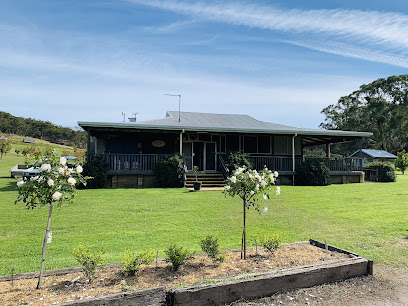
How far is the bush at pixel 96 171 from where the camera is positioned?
13.2 m

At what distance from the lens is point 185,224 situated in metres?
6.79

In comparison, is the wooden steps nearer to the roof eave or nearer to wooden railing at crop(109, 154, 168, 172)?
wooden railing at crop(109, 154, 168, 172)

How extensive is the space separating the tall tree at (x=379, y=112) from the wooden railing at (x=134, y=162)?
4061 centimetres

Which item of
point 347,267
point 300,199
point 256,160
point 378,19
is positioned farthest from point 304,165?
point 347,267

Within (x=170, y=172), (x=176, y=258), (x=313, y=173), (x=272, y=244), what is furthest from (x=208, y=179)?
(x=176, y=258)

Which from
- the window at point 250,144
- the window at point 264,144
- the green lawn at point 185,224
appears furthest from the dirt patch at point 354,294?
the window at point 264,144

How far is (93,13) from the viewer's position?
9.44 meters

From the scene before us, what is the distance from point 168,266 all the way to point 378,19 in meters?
10.9

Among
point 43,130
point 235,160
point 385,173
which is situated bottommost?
point 385,173

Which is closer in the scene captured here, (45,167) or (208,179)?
(45,167)

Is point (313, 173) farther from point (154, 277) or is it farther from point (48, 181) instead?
point (48, 181)

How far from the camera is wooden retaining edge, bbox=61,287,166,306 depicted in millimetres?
2701

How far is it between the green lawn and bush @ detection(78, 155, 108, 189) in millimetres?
2906

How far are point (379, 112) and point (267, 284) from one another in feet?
159
